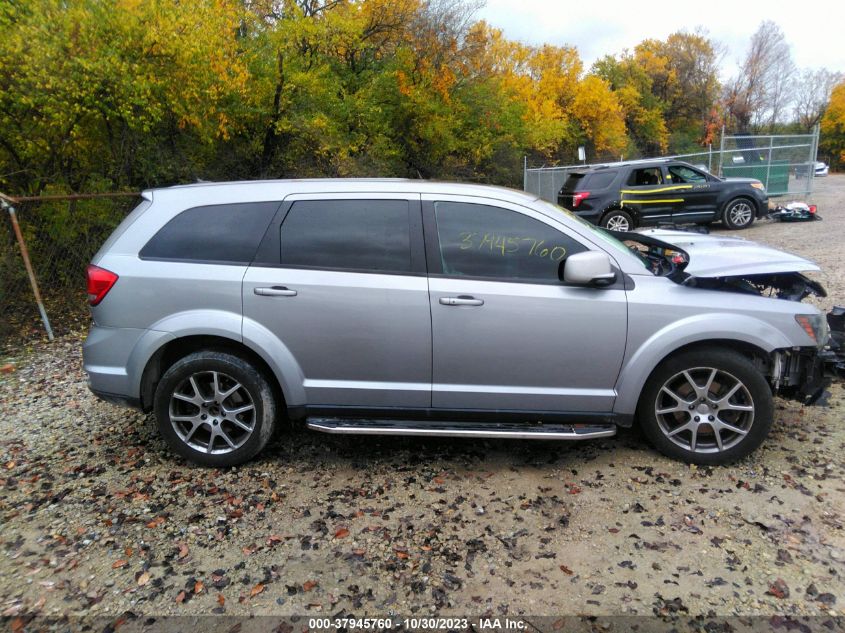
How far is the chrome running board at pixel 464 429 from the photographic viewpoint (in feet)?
11.6

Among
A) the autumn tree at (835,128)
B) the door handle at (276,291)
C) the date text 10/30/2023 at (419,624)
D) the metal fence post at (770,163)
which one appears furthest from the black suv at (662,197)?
the autumn tree at (835,128)

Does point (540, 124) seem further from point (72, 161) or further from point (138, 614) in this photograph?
point (138, 614)

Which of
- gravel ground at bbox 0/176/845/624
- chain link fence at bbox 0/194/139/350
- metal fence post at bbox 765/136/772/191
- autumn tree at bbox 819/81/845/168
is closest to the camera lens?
gravel ground at bbox 0/176/845/624

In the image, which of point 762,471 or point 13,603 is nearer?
point 13,603

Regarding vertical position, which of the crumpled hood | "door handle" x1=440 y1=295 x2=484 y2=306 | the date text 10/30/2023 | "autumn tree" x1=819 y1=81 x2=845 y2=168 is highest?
"autumn tree" x1=819 y1=81 x2=845 y2=168

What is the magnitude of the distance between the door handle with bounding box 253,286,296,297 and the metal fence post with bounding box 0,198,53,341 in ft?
15.9

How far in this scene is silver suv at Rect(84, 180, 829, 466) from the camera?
3.60 metres

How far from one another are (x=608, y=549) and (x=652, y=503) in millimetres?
543

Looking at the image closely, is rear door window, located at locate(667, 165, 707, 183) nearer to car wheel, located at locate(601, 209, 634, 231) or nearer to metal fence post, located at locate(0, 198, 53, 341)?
car wheel, located at locate(601, 209, 634, 231)

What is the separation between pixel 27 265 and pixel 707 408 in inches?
288

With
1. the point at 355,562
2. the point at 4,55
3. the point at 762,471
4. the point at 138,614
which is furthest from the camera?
the point at 4,55

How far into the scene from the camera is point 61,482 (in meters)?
3.82

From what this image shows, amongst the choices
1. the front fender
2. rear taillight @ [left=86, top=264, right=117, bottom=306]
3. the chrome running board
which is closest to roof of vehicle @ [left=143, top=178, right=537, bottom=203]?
rear taillight @ [left=86, top=264, right=117, bottom=306]

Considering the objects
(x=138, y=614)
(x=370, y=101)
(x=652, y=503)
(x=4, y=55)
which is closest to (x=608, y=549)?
(x=652, y=503)
